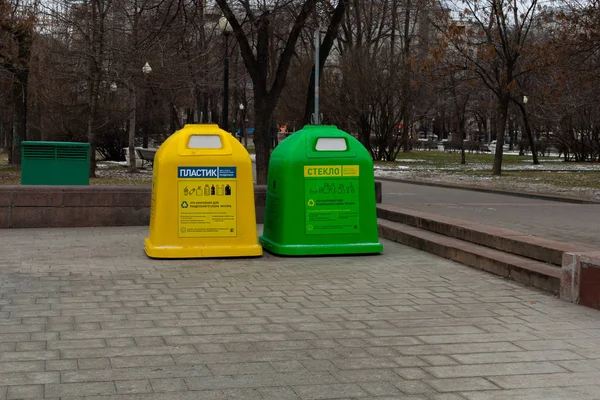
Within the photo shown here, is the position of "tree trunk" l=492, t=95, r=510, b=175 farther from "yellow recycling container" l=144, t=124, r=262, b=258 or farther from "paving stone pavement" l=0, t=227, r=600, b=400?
"yellow recycling container" l=144, t=124, r=262, b=258

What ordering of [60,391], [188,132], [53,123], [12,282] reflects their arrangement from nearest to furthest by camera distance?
1. [60,391]
2. [12,282]
3. [188,132]
4. [53,123]

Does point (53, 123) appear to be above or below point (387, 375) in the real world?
above

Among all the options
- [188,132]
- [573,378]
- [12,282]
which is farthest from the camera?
[188,132]

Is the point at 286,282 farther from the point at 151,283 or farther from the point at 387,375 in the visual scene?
the point at 387,375

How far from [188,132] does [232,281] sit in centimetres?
214

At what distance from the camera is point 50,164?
16.3 meters

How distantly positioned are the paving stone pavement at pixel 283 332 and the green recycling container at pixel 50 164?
774 centimetres

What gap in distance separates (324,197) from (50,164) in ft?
29.5

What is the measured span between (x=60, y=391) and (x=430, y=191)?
17983 mm

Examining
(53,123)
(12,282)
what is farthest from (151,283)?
(53,123)

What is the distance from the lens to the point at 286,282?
7.69m

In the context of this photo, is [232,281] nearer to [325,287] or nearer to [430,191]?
[325,287]

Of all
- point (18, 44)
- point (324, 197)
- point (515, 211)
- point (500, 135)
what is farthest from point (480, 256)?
point (500, 135)

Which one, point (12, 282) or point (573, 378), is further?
point (12, 282)
